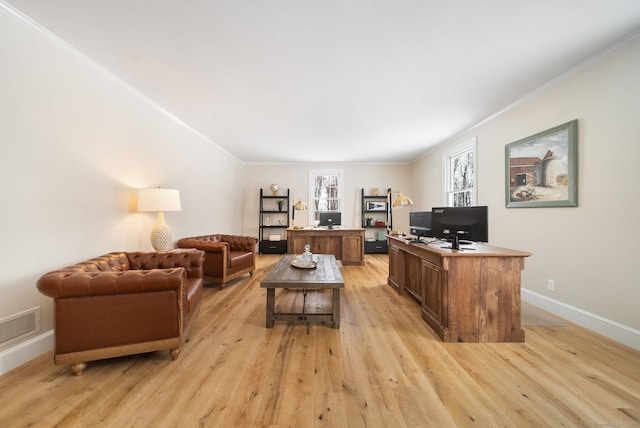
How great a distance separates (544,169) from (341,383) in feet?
10.9

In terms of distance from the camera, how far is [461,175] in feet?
15.9

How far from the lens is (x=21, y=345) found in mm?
1812

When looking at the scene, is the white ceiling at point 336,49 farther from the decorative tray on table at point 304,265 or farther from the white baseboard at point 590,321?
the white baseboard at point 590,321

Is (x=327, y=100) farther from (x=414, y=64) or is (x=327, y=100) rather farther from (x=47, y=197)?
(x=47, y=197)

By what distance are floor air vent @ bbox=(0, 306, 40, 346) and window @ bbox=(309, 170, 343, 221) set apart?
5.55 metres

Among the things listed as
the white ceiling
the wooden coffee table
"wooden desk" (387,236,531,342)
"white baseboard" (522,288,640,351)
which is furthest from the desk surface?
"white baseboard" (522,288,640,351)

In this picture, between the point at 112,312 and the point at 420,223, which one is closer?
the point at 112,312

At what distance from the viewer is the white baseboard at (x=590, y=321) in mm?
2072

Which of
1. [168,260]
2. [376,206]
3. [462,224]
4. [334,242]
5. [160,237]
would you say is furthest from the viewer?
[376,206]

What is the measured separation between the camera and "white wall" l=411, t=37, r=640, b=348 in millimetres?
2119

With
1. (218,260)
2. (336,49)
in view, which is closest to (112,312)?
(218,260)

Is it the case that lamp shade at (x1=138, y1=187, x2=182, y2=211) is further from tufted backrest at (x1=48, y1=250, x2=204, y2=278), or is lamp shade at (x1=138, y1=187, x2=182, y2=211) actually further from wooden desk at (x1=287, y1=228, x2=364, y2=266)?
wooden desk at (x1=287, y1=228, x2=364, y2=266)

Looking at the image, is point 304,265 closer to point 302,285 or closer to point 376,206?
point 302,285

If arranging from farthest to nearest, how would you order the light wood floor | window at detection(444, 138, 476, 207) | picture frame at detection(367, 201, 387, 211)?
picture frame at detection(367, 201, 387, 211) → window at detection(444, 138, 476, 207) → the light wood floor
